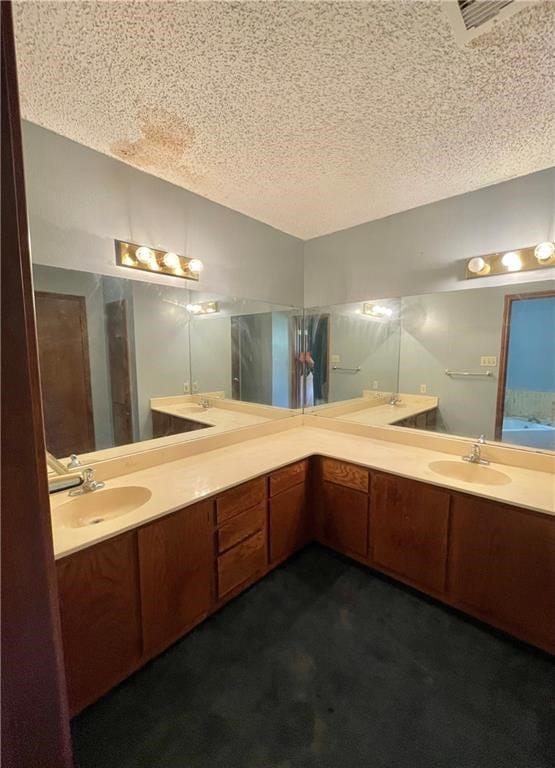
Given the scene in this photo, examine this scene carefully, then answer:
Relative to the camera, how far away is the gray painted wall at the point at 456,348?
199 cm

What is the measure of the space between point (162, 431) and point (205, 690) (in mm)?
1262

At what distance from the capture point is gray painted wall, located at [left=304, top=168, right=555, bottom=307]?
1.81 meters

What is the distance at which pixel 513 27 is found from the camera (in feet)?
3.35

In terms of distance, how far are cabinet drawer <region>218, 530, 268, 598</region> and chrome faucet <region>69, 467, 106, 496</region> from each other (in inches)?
28.8

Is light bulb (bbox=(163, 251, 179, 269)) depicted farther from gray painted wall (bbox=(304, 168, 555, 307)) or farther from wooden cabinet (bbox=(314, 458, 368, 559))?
wooden cabinet (bbox=(314, 458, 368, 559))

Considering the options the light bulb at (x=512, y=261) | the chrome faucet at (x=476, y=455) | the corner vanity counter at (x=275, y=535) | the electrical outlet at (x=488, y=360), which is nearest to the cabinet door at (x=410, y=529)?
the corner vanity counter at (x=275, y=535)

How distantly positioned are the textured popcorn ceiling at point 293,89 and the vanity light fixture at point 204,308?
0.74 m

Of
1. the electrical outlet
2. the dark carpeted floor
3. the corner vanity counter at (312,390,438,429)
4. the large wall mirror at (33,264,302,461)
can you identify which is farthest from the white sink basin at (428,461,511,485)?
the large wall mirror at (33,264,302,461)

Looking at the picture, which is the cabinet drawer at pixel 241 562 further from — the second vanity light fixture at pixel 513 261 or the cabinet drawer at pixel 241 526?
the second vanity light fixture at pixel 513 261

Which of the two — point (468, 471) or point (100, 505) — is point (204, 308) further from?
point (468, 471)

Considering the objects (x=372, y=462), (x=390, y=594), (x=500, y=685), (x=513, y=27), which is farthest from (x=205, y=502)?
(x=513, y=27)

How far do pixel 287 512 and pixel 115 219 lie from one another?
79.6 inches

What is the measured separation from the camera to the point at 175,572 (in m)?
1.45

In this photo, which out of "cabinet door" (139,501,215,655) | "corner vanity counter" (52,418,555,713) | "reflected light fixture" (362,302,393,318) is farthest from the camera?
"reflected light fixture" (362,302,393,318)
